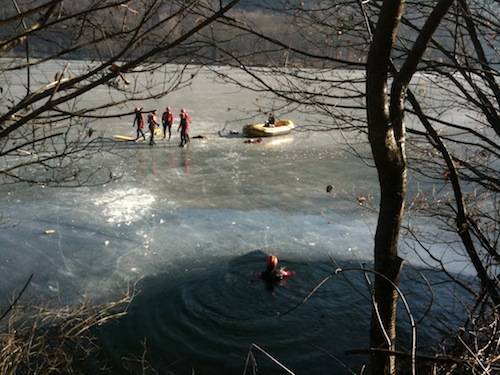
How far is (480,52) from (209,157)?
1099cm

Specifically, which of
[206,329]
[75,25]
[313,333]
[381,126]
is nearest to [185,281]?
[206,329]

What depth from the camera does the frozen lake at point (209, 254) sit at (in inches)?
237

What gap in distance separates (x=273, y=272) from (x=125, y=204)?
424 cm

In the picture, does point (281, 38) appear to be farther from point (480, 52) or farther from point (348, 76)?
point (480, 52)

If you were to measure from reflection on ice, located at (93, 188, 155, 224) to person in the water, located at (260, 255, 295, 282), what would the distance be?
3.19m

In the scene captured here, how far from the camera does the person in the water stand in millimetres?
7172

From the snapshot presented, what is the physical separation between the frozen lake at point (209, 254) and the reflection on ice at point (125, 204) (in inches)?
1.6

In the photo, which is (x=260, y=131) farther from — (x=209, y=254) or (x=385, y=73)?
(x=385, y=73)

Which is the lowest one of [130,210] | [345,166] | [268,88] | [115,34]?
[130,210]

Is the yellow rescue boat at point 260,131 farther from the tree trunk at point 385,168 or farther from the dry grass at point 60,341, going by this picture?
the tree trunk at point 385,168

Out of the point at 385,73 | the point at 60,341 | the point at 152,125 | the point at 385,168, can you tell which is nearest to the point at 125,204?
the point at 60,341

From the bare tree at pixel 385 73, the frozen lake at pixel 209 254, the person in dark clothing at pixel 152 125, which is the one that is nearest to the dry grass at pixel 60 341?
the frozen lake at pixel 209 254

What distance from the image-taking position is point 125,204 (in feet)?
32.9

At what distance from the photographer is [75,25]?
2871 millimetres
